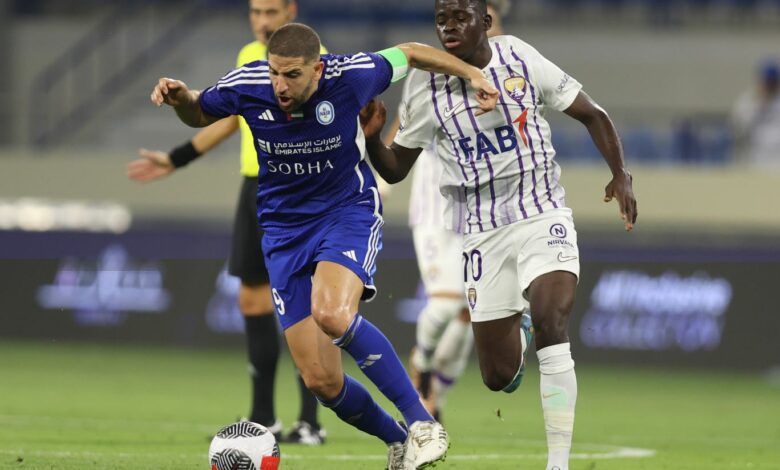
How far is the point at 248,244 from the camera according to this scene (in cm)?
870

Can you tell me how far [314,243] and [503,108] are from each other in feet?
3.61

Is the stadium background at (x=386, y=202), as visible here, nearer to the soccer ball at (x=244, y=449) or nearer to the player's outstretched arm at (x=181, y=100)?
the soccer ball at (x=244, y=449)

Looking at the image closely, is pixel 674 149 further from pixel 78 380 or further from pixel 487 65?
pixel 487 65

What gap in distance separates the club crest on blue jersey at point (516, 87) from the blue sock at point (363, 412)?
1532 mm

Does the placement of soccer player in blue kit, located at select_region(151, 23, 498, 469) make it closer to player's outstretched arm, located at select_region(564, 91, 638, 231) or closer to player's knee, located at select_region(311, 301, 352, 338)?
player's knee, located at select_region(311, 301, 352, 338)

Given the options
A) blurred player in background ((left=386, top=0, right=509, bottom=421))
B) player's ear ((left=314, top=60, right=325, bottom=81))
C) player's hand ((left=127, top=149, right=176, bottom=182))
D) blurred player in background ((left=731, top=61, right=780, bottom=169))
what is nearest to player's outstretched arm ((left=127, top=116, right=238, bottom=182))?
player's hand ((left=127, top=149, right=176, bottom=182))

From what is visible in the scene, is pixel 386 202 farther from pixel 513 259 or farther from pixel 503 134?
pixel 503 134

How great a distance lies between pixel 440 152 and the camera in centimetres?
728

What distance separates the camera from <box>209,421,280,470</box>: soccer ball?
638 centimetres

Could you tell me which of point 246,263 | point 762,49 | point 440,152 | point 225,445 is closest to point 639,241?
point 762,49

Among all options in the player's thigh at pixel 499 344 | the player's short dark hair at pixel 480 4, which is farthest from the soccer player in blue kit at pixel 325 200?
the player's thigh at pixel 499 344

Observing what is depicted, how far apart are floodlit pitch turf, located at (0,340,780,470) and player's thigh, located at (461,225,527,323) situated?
34.4 inches

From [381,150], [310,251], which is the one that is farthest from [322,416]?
[310,251]

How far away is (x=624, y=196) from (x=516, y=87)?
0.76m
